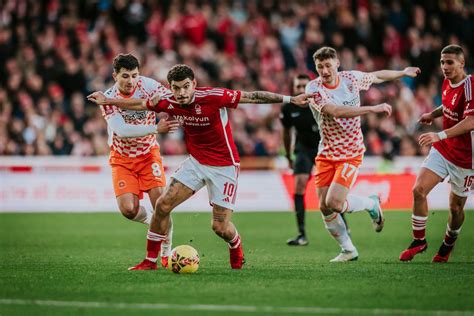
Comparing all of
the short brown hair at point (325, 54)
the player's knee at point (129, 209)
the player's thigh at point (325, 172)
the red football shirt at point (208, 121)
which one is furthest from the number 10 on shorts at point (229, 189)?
the short brown hair at point (325, 54)

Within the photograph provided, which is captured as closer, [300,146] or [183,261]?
[183,261]

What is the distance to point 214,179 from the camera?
439 inches

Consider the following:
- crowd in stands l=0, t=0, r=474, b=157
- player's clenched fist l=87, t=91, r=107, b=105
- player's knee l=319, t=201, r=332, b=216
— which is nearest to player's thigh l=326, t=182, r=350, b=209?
player's knee l=319, t=201, r=332, b=216

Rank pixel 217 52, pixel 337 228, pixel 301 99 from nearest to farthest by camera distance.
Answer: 1. pixel 301 99
2. pixel 337 228
3. pixel 217 52

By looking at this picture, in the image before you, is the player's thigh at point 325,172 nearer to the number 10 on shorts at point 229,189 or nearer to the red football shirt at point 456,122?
the red football shirt at point 456,122

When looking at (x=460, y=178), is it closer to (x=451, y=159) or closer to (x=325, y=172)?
(x=451, y=159)

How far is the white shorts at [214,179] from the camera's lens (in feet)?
36.6

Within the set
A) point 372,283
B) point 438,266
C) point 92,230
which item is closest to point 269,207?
point 92,230

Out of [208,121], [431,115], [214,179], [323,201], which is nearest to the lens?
[208,121]

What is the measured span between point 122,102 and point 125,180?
3.93 ft

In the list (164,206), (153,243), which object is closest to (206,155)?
(164,206)

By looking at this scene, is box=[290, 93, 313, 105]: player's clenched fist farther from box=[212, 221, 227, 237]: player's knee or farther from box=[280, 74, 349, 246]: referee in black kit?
box=[280, 74, 349, 246]: referee in black kit

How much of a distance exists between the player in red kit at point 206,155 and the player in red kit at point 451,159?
6.87 feet

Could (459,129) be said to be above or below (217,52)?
below
